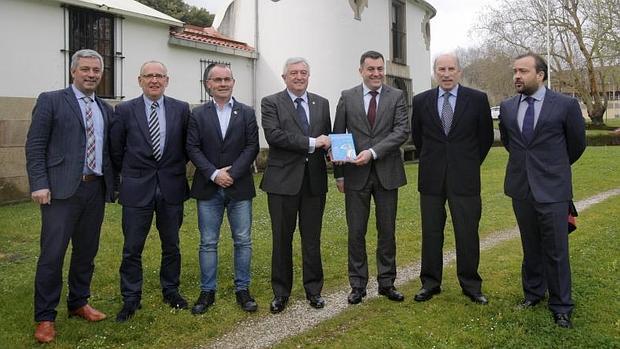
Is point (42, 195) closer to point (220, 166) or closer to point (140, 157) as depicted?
point (140, 157)

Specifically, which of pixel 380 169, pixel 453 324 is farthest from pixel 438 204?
pixel 453 324

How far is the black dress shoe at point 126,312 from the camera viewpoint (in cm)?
453

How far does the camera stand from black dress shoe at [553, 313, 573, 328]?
164 inches

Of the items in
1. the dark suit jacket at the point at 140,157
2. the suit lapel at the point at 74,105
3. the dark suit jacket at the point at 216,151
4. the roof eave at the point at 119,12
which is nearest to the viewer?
the suit lapel at the point at 74,105

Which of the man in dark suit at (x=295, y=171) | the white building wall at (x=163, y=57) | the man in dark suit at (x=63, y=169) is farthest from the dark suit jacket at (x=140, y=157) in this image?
the white building wall at (x=163, y=57)

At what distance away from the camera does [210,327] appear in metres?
4.39

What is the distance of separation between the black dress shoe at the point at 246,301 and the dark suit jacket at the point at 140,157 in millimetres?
1042

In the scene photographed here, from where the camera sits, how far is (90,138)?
4.33 meters

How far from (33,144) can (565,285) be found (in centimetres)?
434

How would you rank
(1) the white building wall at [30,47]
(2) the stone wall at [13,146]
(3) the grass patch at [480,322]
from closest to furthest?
(3) the grass patch at [480,322], (1) the white building wall at [30,47], (2) the stone wall at [13,146]

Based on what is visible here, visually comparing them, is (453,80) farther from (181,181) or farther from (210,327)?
(210,327)

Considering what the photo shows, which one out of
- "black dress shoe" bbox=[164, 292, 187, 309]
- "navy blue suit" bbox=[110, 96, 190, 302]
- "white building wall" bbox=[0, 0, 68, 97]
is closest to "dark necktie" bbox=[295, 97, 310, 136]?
"navy blue suit" bbox=[110, 96, 190, 302]

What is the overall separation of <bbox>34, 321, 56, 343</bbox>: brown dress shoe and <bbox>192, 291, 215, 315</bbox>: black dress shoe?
44.0 inches

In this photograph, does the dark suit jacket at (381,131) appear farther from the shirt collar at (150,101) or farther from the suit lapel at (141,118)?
the suit lapel at (141,118)
